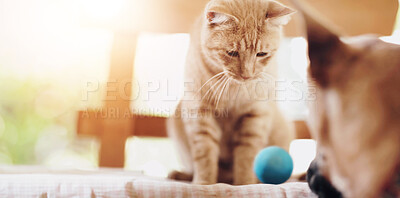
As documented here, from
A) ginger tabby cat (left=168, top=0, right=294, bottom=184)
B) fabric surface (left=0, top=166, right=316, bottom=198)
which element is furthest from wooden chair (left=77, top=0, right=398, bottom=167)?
fabric surface (left=0, top=166, right=316, bottom=198)

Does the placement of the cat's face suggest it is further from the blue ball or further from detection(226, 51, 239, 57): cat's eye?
the blue ball

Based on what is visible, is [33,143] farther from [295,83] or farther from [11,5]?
[295,83]

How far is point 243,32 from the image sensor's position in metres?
1.07

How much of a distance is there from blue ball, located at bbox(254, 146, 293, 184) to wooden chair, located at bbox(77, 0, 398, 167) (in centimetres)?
83

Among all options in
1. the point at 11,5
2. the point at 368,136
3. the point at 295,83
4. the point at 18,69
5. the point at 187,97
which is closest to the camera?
the point at 368,136

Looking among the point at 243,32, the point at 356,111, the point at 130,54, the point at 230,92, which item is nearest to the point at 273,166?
the point at 230,92

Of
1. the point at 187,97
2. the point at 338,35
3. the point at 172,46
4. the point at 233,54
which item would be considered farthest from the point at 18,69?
the point at 338,35

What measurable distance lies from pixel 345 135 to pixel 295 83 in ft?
3.58

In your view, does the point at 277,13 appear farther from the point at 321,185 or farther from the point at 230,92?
the point at 321,185

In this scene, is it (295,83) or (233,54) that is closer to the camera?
(233,54)

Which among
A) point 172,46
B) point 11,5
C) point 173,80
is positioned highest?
point 11,5

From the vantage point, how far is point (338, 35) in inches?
18.3

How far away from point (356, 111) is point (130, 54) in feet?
5.57

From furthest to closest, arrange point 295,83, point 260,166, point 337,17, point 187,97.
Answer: point 337,17 → point 295,83 → point 187,97 → point 260,166
